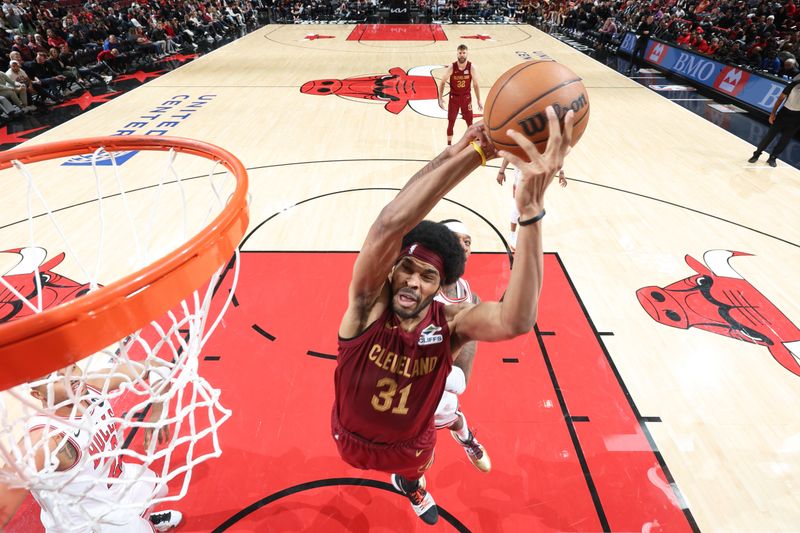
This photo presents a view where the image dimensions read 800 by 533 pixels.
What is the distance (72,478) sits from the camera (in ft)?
5.58

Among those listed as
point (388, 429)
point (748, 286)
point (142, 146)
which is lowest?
point (748, 286)

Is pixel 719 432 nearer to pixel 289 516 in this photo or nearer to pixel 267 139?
pixel 289 516

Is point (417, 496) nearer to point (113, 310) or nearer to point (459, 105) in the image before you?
point (113, 310)

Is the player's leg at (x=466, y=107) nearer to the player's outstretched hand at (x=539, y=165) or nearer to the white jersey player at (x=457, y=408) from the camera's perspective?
the white jersey player at (x=457, y=408)

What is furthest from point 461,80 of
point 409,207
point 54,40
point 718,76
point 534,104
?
point 54,40

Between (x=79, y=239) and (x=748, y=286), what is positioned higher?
(x=748, y=286)

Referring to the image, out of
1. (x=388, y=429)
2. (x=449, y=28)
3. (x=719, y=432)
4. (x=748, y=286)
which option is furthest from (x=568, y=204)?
(x=449, y=28)

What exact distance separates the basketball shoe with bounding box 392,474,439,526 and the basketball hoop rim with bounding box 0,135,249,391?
1.65 meters

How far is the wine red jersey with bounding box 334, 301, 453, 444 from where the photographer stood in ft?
6.16

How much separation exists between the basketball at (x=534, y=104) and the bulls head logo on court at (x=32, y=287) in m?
4.14

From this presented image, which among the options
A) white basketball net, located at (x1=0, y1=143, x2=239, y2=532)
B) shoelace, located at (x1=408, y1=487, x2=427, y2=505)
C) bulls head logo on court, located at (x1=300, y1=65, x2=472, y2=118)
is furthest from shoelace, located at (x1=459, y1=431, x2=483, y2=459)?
bulls head logo on court, located at (x1=300, y1=65, x2=472, y2=118)

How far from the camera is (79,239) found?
510 cm

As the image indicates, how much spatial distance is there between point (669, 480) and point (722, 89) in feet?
34.2

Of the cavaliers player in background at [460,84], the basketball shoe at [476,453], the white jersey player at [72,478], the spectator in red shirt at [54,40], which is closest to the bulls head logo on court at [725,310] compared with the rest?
the basketball shoe at [476,453]
